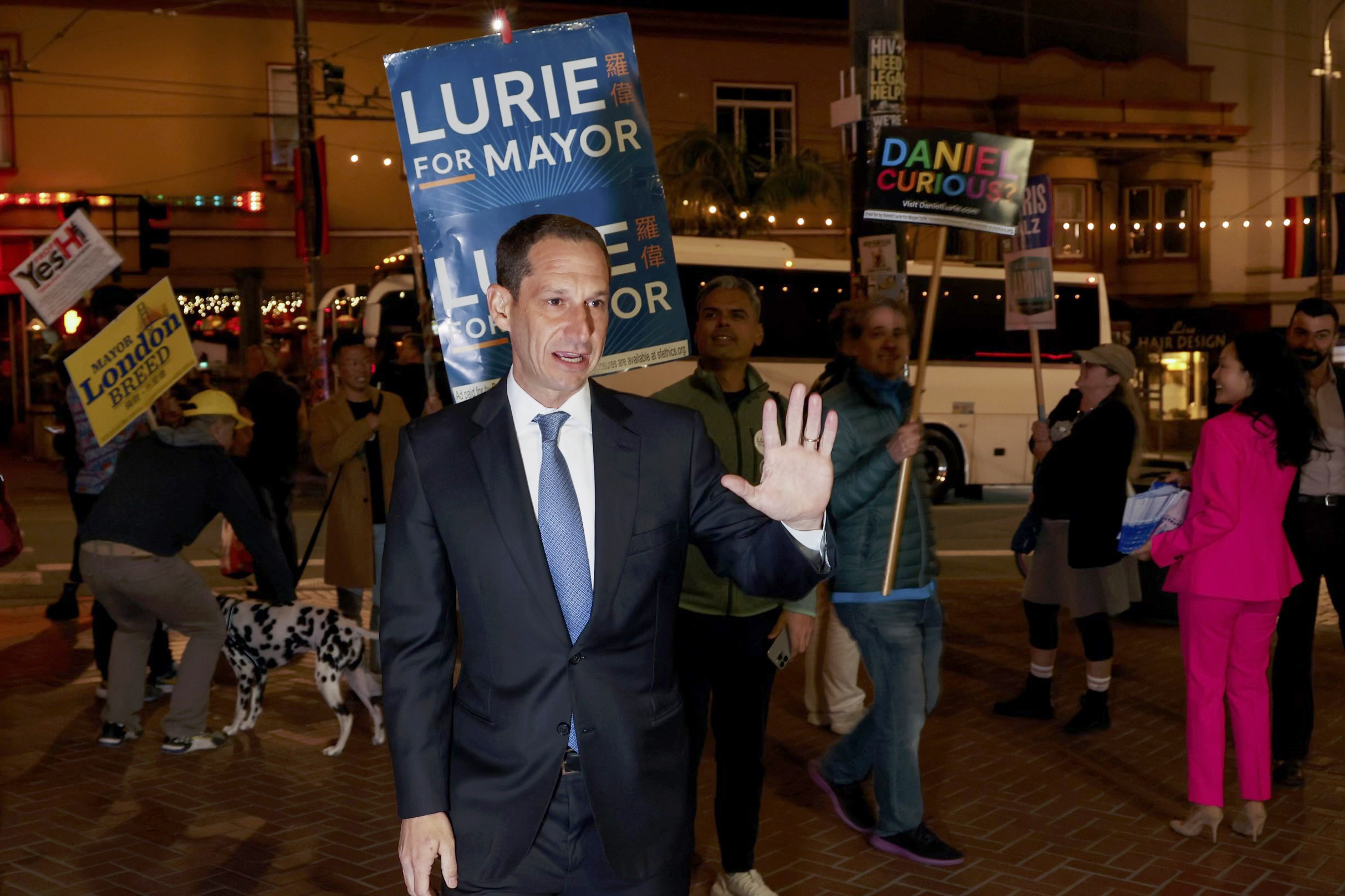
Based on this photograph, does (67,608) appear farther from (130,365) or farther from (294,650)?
(294,650)

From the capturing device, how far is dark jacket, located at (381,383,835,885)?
8.72ft

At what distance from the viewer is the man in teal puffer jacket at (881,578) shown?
4.91 m

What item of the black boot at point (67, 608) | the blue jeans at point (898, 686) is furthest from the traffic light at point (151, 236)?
the blue jeans at point (898, 686)

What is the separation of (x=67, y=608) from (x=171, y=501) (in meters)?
4.25

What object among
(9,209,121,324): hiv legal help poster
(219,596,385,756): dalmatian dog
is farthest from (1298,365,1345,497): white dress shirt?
(9,209,121,324): hiv legal help poster

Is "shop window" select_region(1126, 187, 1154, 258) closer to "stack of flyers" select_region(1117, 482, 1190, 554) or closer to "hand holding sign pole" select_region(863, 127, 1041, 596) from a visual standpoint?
"hand holding sign pole" select_region(863, 127, 1041, 596)

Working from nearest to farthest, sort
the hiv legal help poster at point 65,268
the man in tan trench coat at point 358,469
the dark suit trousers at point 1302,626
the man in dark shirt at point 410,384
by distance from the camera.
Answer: the dark suit trousers at point 1302,626
the man in tan trench coat at point 358,469
the hiv legal help poster at point 65,268
the man in dark shirt at point 410,384

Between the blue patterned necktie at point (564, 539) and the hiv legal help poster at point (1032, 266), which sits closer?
the blue patterned necktie at point (564, 539)

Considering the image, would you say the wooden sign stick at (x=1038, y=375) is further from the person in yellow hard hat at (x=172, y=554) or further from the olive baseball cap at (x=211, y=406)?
the olive baseball cap at (x=211, y=406)

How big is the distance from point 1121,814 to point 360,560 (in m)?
4.44

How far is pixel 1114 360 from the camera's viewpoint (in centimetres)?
684

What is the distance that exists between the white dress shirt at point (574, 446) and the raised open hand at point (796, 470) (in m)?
0.08

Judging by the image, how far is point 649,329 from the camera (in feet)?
14.9

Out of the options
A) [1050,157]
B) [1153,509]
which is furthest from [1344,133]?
[1153,509]
